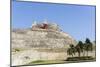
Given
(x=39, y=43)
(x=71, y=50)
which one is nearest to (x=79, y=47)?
(x=71, y=50)

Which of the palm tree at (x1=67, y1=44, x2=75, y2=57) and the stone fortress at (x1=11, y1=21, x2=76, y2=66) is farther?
the palm tree at (x1=67, y1=44, x2=75, y2=57)

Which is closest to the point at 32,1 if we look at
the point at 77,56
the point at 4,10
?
the point at 4,10

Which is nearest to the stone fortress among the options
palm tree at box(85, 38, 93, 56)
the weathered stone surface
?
the weathered stone surface

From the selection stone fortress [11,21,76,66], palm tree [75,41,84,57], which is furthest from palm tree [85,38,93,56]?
stone fortress [11,21,76,66]

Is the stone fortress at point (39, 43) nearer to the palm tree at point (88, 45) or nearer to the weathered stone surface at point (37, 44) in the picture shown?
the weathered stone surface at point (37, 44)

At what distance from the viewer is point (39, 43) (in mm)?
2764

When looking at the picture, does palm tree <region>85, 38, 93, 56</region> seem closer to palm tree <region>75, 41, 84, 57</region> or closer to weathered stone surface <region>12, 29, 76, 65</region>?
palm tree <region>75, 41, 84, 57</region>

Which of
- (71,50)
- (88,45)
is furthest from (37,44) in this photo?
(88,45)

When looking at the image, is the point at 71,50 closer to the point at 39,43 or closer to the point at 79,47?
the point at 79,47

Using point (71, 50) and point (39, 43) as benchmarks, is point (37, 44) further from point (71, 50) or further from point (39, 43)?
point (71, 50)

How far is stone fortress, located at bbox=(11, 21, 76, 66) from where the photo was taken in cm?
266

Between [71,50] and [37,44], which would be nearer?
[37,44]

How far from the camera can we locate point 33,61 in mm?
2729
